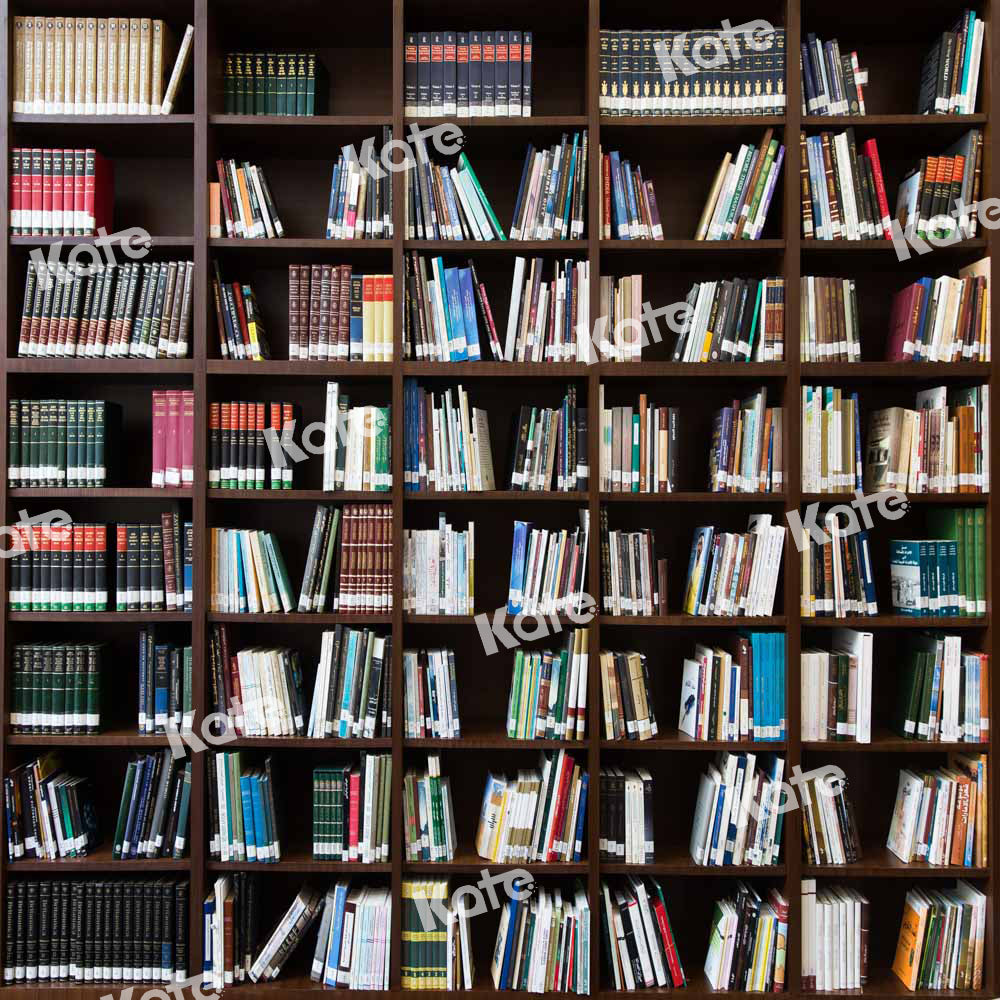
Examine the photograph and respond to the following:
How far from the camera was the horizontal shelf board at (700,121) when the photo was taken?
2.29m

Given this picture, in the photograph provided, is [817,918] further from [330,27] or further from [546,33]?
[330,27]

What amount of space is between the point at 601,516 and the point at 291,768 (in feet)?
4.14

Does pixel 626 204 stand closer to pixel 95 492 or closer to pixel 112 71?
pixel 112 71

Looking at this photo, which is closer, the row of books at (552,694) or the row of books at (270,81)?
the row of books at (552,694)

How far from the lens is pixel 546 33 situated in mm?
2520

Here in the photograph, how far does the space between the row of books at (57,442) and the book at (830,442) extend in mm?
1772

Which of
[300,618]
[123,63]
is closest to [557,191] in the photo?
[123,63]

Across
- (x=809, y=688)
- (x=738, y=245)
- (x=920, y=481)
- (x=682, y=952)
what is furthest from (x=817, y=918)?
(x=738, y=245)

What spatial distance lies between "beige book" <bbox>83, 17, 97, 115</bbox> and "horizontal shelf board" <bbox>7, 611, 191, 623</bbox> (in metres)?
1.41

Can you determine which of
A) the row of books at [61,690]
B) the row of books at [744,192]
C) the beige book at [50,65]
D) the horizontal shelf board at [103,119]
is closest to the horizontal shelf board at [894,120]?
the row of books at [744,192]

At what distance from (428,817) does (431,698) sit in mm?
332

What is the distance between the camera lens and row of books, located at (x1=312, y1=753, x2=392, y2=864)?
2.31 metres

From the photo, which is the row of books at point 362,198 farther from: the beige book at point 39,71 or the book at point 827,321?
the book at point 827,321

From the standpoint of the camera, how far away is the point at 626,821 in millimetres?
2316
